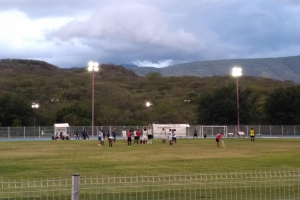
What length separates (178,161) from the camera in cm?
2595

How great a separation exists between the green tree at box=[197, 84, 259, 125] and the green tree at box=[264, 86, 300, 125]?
308 cm

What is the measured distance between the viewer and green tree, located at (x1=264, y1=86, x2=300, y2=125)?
84500mm

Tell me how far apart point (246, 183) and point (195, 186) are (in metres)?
1.65

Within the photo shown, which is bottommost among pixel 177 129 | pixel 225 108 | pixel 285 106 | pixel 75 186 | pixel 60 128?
pixel 75 186

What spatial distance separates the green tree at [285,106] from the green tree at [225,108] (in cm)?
308

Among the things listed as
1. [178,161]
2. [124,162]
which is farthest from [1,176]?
[178,161]

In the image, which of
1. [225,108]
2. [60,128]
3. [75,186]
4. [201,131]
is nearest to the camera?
[75,186]

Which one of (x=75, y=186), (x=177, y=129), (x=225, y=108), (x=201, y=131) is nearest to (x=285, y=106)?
(x=225, y=108)

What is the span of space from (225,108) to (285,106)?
34.6ft

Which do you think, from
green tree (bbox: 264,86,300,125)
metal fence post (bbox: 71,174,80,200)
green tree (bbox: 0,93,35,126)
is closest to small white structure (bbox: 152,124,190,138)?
green tree (bbox: 264,86,300,125)

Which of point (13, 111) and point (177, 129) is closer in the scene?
point (177, 129)

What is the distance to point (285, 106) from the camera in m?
84.9

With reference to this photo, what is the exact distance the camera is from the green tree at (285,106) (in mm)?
84500

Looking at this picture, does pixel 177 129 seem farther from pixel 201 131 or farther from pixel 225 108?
pixel 225 108
